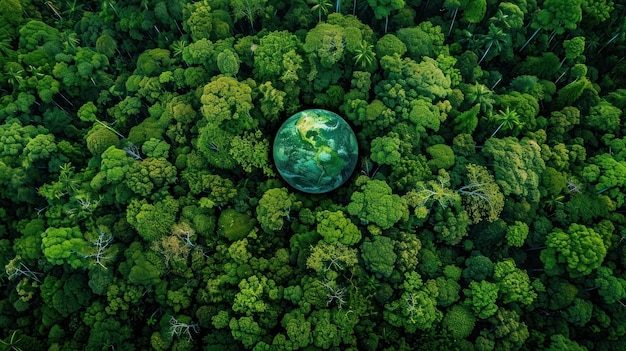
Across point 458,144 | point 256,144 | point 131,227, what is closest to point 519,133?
point 458,144

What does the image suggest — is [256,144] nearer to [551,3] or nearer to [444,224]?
[444,224]

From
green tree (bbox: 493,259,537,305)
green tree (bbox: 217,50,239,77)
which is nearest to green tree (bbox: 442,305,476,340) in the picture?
green tree (bbox: 493,259,537,305)

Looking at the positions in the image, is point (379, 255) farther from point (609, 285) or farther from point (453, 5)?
point (453, 5)

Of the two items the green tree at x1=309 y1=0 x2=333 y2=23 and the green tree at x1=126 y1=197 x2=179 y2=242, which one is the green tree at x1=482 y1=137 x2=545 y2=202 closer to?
the green tree at x1=309 y1=0 x2=333 y2=23

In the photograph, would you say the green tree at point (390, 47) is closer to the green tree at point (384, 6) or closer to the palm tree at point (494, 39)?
the green tree at point (384, 6)

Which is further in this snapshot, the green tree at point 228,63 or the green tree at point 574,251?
the green tree at point 228,63

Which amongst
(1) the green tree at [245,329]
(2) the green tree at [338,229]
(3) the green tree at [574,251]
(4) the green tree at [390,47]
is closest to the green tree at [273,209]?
(2) the green tree at [338,229]
